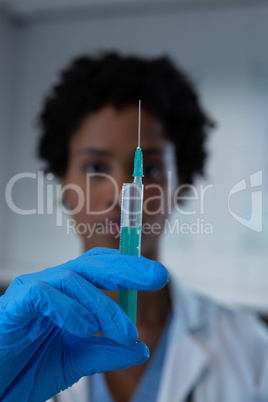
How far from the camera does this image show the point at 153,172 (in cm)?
99

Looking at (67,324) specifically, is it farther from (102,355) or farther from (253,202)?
(253,202)

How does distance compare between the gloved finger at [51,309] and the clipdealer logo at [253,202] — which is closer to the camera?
the gloved finger at [51,309]

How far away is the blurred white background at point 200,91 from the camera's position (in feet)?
6.82

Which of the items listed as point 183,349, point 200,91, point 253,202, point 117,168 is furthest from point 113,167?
point 200,91

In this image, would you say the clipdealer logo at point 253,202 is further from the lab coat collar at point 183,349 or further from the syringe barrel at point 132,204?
the syringe barrel at point 132,204

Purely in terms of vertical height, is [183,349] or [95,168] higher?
[95,168]

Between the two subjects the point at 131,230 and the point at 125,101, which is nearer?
the point at 131,230

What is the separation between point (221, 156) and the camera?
211 cm

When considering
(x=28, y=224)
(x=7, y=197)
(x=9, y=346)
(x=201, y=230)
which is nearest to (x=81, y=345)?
(x=9, y=346)

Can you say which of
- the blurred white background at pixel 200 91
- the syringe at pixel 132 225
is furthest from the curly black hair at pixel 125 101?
the blurred white background at pixel 200 91

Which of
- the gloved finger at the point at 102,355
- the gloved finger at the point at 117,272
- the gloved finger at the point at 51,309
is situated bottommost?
the gloved finger at the point at 102,355

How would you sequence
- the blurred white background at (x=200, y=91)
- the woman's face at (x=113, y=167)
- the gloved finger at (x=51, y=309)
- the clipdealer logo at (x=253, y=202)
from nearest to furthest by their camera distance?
1. the gloved finger at (x=51, y=309)
2. the woman's face at (x=113, y=167)
3. the clipdealer logo at (x=253, y=202)
4. the blurred white background at (x=200, y=91)

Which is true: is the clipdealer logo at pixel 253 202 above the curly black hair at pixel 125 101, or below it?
below

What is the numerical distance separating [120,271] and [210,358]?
2.12 feet
